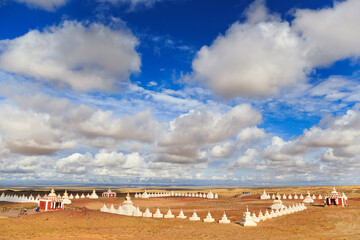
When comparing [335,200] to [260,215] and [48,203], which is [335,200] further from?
[48,203]

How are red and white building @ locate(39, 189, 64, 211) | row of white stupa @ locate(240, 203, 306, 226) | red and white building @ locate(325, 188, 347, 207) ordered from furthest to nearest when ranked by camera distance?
red and white building @ locate(325, 188, 347, 207) → red and white building @ locate(39, 189, 64, 211) → row of white stupa @ locate(240, 203, 306, 226)

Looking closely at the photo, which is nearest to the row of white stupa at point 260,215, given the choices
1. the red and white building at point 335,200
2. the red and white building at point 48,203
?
the red and white building at point 335,200

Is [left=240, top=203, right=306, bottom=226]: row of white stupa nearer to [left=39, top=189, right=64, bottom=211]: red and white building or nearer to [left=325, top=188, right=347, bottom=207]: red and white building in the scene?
[left=325, top=188, right=347, bottom=207]: red and white building

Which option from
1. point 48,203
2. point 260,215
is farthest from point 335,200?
point 48,203

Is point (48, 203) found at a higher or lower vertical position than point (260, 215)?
higher

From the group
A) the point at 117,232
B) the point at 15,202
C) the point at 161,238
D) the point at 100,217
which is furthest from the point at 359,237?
the point at 15,202

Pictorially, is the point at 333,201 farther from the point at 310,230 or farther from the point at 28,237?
the point at 28,237

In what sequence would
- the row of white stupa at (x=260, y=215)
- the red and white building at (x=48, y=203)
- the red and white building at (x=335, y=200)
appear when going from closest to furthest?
the row of white stupa at (x=260, y=215)
the red and white building at (x=48, y=203)
the red and white building at (x=335, y=200)

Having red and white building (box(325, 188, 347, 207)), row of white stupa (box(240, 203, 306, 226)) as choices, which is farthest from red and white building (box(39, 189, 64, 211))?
red and white building (box(325, 188, 347, 207))

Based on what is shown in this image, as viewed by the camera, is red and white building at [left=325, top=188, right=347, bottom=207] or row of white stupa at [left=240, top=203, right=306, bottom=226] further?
red and white building at [left=325, top=188, right=347, bottom=207]

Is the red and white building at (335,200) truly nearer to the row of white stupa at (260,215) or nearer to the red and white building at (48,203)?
the row of white stupa at (260,215)

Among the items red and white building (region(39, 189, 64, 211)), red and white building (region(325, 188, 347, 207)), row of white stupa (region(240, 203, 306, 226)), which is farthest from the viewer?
red and white building (region(325, 188, 347, 207))

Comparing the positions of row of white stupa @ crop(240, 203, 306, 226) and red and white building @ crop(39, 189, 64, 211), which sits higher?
red and white building @ crop(39, 189, 64, 211)

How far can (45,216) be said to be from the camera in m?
34.2
